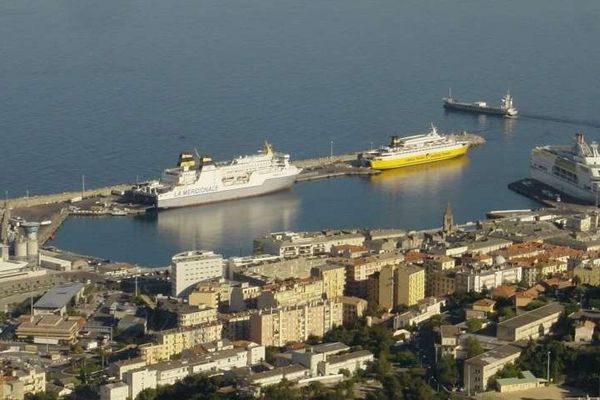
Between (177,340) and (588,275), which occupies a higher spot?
(588,275)

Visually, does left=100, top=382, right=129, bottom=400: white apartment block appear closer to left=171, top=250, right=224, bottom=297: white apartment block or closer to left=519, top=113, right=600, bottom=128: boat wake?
left=171, top=250, right=224, bottom=297: white apartment block

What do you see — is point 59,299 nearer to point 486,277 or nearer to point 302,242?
point 302,242

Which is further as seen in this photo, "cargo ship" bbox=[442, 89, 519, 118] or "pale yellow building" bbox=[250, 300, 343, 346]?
"cargo ship" bbox=[442, 89, 519, 118]

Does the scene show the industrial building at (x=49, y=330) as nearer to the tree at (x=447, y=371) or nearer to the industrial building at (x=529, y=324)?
the tree at (x=447, y=371)

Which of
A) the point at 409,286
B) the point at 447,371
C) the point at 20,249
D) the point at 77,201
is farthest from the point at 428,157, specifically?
the point at 447,371

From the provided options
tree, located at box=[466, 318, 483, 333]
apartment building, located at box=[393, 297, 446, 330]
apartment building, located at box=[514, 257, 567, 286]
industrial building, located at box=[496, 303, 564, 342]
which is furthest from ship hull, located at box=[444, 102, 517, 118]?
tree, located at box=[466, 318, 483, 333]

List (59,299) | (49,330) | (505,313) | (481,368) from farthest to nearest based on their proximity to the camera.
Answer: (59,299)
(49,330)
(505,313)
(481,368)
